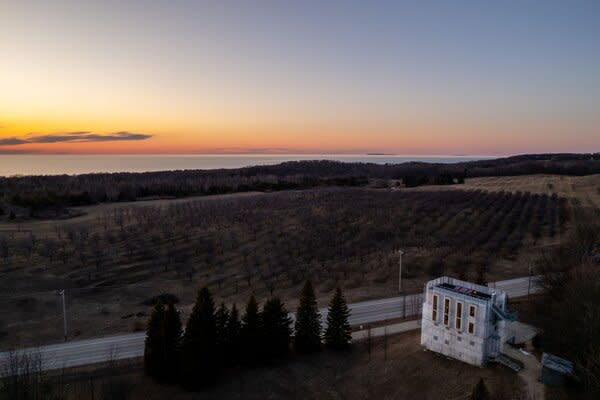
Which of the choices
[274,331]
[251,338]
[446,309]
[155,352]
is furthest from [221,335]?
[446,309]

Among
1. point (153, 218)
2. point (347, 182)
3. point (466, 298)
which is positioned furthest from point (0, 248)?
point (347, 182)

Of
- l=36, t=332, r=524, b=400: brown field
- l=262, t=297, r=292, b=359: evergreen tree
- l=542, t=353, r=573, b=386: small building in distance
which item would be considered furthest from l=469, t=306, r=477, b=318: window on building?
l=262, t=297, r=292, b=359: evergreen tree

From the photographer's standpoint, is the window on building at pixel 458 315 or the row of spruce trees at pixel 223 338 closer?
the row of spruce trees at pixel 223 338

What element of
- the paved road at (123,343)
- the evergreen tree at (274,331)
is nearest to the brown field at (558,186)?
the paved road at (123,343)

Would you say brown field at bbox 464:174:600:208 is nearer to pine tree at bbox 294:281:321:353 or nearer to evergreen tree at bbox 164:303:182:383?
pine tree at bbox 294:281:321:353

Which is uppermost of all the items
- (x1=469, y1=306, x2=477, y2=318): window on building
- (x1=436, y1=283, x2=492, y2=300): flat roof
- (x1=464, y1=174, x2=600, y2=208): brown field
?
(x1=464, y1=174, x2=600, y2=208): brown field

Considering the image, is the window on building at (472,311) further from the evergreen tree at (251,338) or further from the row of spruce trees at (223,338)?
the evergreen tree at (251,338)

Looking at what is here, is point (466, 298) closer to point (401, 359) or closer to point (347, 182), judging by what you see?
point (401, 359)

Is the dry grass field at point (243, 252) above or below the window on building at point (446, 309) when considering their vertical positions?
below
